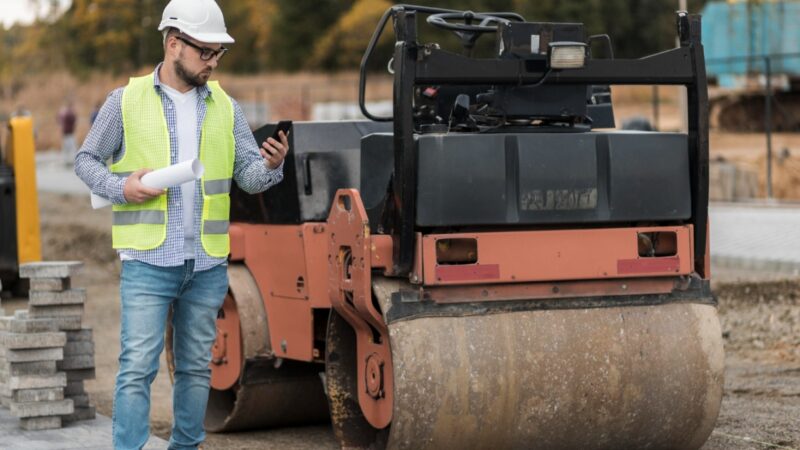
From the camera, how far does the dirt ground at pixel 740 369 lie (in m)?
7.07

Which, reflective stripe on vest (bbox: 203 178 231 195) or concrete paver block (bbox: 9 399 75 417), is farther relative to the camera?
concrete paver block (bbox: 9 399 75 417)

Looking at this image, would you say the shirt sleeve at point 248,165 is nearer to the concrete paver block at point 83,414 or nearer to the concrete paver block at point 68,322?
the concrete paver block at point 68,322

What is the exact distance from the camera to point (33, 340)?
22.5 feet

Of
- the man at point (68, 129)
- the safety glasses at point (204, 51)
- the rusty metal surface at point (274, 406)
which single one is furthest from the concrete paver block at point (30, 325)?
the man at point (68, 129)

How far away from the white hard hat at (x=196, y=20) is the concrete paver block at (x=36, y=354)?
2.11m

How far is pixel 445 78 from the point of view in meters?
5.71

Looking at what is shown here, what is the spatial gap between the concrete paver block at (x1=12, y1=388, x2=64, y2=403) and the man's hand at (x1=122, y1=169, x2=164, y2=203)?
6.27 ft

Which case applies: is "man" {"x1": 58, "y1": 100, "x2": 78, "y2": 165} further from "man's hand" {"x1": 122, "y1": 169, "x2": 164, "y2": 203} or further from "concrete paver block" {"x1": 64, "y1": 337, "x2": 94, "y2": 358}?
"man's hand" {"x1": 122, "y1": 169, "x2": 164, "y2": 203}

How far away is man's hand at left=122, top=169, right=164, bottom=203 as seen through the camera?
5270 millimetres

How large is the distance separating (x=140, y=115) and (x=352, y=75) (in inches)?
2323

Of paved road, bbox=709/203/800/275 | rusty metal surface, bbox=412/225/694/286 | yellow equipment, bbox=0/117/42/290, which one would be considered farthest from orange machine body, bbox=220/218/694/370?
yellow equipment, bbox=0/117/42/290

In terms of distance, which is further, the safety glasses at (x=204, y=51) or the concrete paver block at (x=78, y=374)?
the concrete paver block at (x=78, y=374)

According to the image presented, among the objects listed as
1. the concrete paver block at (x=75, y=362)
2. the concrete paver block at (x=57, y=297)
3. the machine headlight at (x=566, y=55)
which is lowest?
the concrete paver block at (x=75, y=362)

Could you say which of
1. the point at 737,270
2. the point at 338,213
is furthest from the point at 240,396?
the point at 737,270
